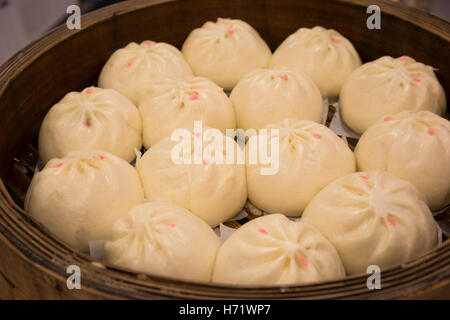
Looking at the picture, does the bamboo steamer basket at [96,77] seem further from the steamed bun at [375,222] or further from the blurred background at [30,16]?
the blurred background at [30,16]

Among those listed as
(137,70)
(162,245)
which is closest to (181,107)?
(137,70)

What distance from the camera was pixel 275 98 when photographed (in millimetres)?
1838

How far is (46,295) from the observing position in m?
1.17

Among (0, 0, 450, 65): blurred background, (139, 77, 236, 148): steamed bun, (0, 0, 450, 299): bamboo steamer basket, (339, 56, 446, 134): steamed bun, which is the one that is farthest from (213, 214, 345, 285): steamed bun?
(0, 0, 450, 65): blurred background

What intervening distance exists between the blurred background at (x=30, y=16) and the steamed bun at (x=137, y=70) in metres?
1.39

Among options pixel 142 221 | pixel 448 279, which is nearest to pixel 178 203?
pixel 142 221

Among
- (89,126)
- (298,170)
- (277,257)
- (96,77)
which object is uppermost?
(96,77)

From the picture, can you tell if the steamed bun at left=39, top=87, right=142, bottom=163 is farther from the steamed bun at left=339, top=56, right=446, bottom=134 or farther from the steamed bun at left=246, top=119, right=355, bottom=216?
the steamed bun at left=339, top=56, right=446, bottom=134

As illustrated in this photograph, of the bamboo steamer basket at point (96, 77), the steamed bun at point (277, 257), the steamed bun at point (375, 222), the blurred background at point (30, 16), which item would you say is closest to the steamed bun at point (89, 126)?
the bamboo steamer basket at point (96, 77)

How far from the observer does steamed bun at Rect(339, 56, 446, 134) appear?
1.83 m

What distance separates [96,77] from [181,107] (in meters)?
0.55

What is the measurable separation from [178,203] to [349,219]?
21.4 inches

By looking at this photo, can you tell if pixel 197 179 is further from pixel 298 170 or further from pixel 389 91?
pixel 389 91
